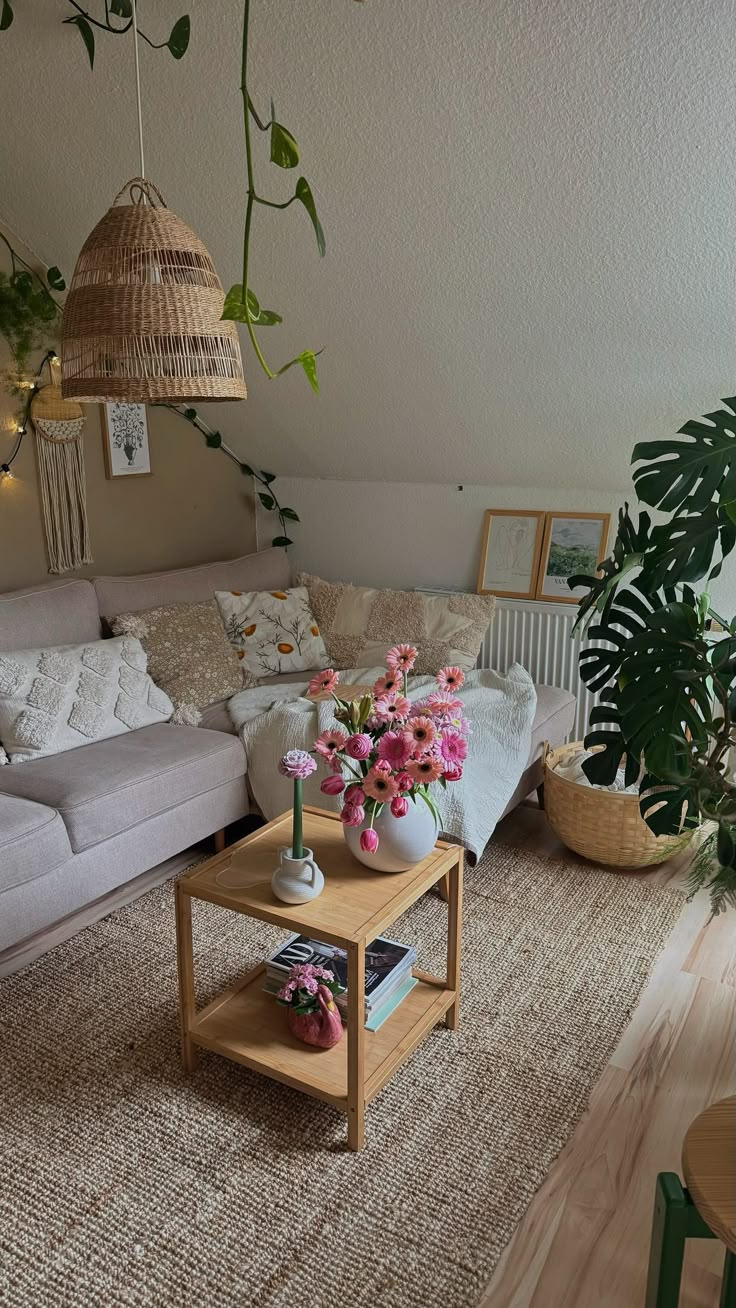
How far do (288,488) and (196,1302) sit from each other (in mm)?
3391

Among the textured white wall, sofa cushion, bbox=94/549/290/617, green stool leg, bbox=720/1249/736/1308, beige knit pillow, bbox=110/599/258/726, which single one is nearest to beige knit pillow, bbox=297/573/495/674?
sofa cushion, bbox=94/549/290/617

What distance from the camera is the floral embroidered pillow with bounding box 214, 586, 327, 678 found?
3656 millimetres

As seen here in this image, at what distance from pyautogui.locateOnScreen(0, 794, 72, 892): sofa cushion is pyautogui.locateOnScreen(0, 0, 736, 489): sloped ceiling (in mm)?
1908

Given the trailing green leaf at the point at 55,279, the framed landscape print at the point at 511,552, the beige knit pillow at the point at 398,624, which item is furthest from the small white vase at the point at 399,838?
the trailing green leaf at the point at 55,279

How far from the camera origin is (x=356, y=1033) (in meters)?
1.83

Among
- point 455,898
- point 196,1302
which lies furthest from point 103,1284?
point 455,898

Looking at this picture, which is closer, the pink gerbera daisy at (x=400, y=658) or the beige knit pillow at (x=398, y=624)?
the pink gerbera daisy at (x=400, y=658)

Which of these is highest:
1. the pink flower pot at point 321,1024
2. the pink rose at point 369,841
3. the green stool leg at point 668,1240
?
the pink rose at point 369,841

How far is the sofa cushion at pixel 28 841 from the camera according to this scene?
234cm

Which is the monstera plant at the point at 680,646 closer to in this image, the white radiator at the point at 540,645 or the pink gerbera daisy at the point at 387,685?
the pink gerbera daisy at the point at 387,685

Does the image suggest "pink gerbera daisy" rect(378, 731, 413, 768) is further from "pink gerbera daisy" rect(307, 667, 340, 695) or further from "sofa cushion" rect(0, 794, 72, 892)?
"sofa cushion" rect(0, 794, 72, 892)

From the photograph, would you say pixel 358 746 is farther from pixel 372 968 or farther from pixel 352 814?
pixel 372 968

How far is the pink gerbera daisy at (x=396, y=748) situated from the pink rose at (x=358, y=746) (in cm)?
3

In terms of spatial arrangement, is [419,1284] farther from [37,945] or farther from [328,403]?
[328,403]
